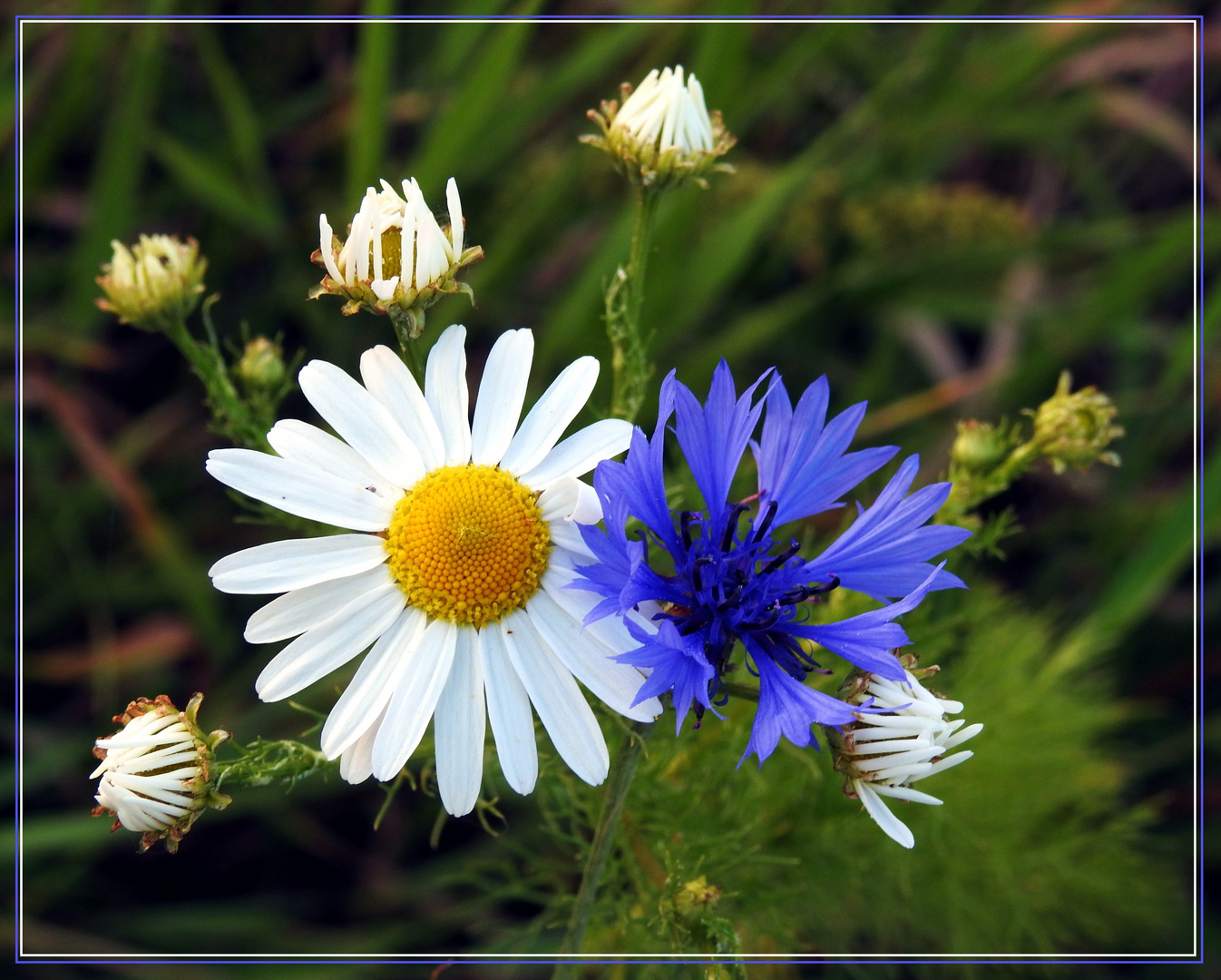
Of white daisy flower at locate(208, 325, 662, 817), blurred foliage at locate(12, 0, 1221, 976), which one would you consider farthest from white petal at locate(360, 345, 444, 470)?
blurred foliage at locate(12, 0, 1221, 976)

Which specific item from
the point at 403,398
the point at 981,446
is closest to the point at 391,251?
the point at 403,398

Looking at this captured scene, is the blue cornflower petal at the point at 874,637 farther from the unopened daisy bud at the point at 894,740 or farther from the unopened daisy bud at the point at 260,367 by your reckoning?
the unopened daisy bud at the point at 260,367

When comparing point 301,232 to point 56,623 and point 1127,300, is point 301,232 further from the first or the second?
point 1127,300

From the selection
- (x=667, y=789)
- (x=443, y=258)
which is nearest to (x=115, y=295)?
(x=443, y=258)

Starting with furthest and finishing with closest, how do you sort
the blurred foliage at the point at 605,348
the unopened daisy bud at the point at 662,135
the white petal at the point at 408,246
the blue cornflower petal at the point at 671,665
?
1. the blurred foliage at the point at 605,348
2. the unopened daisy bud at the point at 662,135
3. the white petal at the point at 408,246
4. the blue cornflower petal at the point at 671,665

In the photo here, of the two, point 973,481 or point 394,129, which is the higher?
point 394,129

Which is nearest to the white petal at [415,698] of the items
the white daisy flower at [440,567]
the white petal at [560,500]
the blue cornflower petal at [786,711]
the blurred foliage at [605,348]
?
the white daisy flower at [440,567]

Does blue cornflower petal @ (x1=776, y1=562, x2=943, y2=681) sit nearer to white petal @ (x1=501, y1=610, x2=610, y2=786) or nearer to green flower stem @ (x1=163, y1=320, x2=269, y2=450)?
white petal @ (x1=501, y1=610, x2=610, y2=786)
